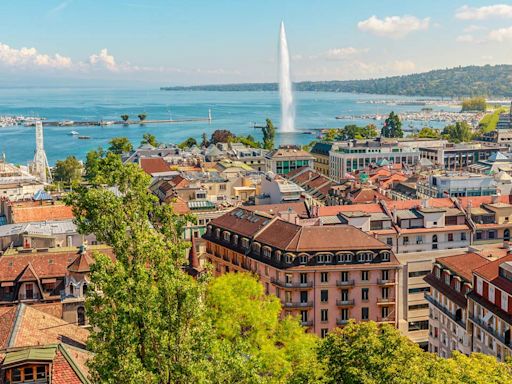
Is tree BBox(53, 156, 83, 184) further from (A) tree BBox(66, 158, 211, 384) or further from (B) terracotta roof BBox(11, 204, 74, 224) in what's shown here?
(A) tree BBox(66, 158, 211, 384)

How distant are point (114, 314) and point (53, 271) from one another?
56.8 feet

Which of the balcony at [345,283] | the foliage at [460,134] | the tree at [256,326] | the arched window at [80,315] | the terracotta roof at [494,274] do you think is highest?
the terracotta roof at [494,274]

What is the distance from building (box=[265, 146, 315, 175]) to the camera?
350ft

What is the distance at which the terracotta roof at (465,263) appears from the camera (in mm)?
37375

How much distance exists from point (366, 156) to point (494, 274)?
78.7 meters

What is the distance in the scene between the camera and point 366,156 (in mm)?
111375

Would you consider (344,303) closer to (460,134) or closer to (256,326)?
(256,326)

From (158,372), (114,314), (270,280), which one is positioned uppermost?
(114,314)

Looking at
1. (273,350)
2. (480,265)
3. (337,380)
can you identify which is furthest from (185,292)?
(480,265)

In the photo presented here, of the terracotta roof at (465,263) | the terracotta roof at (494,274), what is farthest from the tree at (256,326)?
the terracotta roof at (465,263)

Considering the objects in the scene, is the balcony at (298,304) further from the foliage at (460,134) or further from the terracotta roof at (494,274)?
the foliage at (460,134)

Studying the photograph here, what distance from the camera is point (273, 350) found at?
98.7 feet

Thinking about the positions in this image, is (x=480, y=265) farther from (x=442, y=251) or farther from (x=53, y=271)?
(x=53, y=271)

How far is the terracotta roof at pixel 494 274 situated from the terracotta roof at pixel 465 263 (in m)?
1.99
